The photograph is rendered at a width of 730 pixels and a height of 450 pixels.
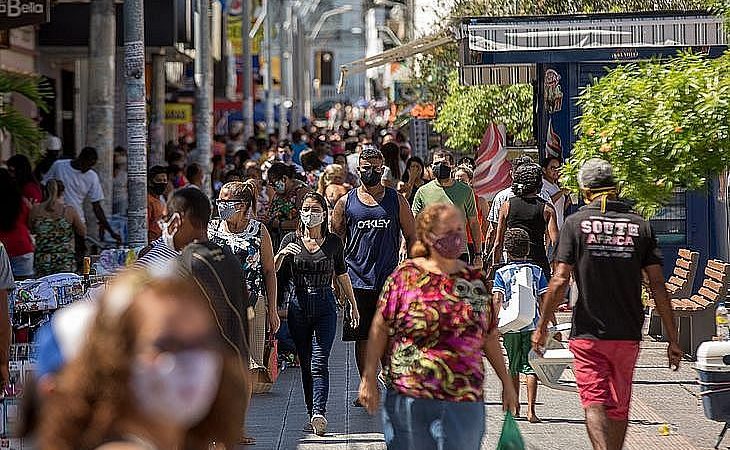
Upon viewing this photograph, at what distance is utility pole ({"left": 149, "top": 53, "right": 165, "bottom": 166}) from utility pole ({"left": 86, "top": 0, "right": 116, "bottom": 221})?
694 centimetres

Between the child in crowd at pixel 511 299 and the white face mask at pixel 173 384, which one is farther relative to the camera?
the child in crowd at pixel 511 299

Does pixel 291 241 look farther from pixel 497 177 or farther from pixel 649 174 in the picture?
pixel 497 177

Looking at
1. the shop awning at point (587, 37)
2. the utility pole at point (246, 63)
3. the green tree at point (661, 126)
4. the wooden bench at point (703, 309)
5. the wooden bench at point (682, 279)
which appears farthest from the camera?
the utility pole at point (246, 63)

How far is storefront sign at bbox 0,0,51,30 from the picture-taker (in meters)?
12.5

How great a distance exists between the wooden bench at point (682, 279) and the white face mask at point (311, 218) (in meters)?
4.27

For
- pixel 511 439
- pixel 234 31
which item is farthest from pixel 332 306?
pixel 234 31

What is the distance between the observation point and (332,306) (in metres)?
9.59

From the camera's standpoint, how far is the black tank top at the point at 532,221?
10.9 metres

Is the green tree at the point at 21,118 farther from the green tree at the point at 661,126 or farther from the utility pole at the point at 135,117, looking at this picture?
the green tree at the point at 661,126

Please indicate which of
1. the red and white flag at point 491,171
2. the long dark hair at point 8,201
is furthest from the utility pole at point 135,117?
the red and white flag at point 491,171

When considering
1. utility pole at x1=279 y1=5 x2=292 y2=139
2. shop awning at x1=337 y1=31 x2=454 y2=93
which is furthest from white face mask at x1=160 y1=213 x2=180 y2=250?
utility pole at x1=279 y1=5 x2=292 y2=139

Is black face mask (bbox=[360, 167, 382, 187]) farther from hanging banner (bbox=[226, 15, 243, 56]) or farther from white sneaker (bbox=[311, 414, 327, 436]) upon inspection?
hanging banner (bbox=[226, 15, 243, 56])

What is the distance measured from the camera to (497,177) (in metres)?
17.5

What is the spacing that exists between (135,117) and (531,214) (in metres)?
4.24
